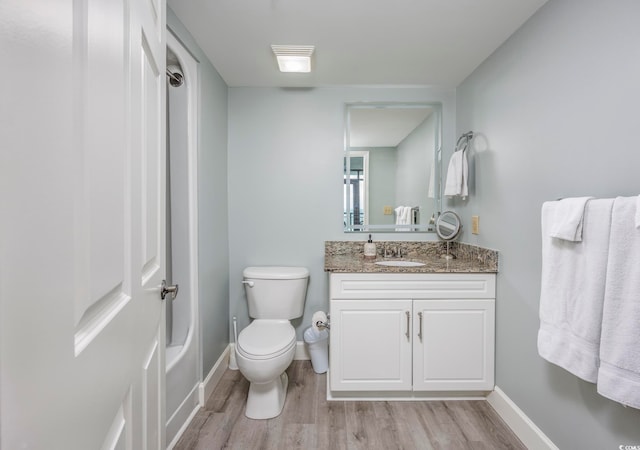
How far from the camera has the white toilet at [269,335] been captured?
1.68 metres

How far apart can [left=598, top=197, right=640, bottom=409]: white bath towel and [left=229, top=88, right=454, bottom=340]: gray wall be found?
64.5 inches

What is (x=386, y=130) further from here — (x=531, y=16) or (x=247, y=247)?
(x=247, y=247)

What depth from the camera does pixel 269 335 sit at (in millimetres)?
1864

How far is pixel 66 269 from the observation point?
397mm

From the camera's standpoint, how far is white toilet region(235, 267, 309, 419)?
1685 millimetres

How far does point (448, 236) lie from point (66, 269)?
7.62 ft

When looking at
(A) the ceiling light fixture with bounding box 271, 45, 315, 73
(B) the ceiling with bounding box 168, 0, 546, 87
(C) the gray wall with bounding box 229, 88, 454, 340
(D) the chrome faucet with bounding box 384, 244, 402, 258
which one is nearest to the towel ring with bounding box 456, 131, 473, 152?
(C) the gray wall with bounding box 229, 88, 454, 340

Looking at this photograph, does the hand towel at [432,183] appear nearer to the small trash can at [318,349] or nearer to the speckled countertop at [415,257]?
the speckled countertop at [415,257]

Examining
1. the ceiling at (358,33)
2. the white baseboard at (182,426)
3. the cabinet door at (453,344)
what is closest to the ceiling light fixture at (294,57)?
the ceiling at (358,33)

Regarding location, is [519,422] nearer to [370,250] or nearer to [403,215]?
[370,250]

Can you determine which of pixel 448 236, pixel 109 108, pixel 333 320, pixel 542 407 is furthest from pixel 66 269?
pixel 448 236

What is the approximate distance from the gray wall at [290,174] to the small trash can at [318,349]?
19 cm

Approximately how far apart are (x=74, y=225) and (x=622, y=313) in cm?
151

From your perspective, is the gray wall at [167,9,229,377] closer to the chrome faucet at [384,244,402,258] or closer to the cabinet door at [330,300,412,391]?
the cabinet door at [330,300,412,391]
